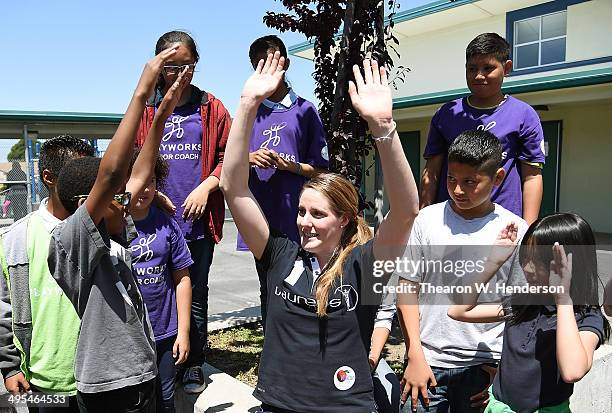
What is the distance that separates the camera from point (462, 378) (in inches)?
83.4

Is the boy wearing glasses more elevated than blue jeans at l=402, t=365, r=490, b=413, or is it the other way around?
the boy wearing glasses

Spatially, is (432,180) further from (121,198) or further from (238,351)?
(238,351)

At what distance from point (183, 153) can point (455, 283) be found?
1.64 metres

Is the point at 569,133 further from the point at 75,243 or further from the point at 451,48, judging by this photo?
the point at 75,243

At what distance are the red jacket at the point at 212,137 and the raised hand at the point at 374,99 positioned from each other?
1.38 meters

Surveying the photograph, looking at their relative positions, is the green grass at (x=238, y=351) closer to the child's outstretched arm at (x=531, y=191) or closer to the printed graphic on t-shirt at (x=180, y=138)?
the printed graphic on t-shirt at (x=180, y=138)

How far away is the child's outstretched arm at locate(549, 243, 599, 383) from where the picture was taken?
67.4 inches

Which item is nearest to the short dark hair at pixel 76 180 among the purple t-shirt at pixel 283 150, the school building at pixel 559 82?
the purple t-shirt at pixel 283 150

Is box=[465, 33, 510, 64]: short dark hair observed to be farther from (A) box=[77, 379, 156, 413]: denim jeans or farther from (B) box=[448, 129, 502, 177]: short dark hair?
(A) box=[77, 379, 156, 413]: denim jeans

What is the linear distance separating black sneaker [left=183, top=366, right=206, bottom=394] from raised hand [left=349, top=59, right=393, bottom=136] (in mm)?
2039

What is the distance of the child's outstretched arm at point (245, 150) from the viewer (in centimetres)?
181

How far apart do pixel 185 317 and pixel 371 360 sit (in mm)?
977

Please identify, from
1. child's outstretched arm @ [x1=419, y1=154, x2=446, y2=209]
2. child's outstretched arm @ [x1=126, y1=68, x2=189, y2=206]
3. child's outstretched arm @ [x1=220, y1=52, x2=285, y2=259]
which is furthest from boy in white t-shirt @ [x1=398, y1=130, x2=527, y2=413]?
child's outstretched arm @ [x1=126, y1=68, x2=189, y2=206]

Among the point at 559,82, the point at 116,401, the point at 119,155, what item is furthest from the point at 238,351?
the point at 559,82
